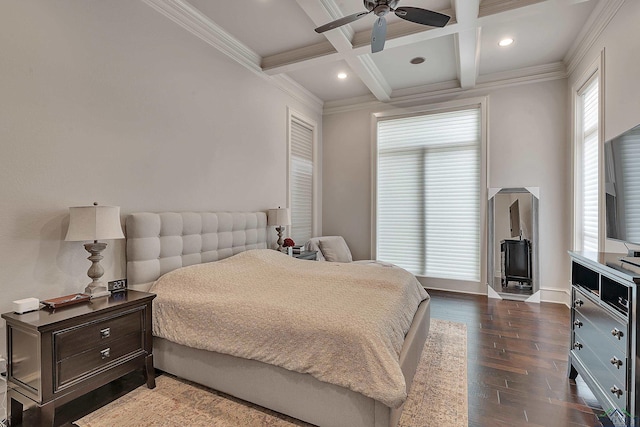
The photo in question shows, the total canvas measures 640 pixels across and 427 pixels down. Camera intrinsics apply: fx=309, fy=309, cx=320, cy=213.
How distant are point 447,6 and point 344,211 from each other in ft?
11.1

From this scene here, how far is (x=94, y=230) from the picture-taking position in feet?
6.58

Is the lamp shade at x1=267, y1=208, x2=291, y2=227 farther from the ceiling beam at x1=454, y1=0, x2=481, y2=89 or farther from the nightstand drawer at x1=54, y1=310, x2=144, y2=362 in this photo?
the ceiling beam at x1=454, y1=0, x2=481, y2=89

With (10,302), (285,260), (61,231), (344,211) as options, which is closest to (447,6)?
(285,260)

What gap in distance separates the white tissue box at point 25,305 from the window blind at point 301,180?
3227 millimetres

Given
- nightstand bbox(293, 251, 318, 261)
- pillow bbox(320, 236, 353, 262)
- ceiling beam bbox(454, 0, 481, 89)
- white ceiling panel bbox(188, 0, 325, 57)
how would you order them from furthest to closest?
pillow bbox(320, 236, 353, 262) → nightstand bbox(293, 251, 318, 261) → white ceiling panel bbox(188, 0, 325, 57) → ceiling beam bbox(454, 0, 481, 89)

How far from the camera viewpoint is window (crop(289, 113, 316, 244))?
16.2ft

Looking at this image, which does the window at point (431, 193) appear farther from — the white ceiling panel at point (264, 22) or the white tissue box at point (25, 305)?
the white tissue box at point (25, 305)

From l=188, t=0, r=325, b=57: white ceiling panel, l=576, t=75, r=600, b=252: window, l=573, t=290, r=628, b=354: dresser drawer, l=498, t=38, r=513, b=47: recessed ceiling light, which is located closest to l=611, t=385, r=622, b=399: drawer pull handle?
l=573, t=290, r=628, b=354: dresser drawer

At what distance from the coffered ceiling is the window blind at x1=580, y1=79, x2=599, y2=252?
0.59m

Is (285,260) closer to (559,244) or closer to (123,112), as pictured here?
(123,112)

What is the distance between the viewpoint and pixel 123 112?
8.28 ft

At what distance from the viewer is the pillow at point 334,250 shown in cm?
493

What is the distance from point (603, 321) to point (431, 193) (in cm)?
337

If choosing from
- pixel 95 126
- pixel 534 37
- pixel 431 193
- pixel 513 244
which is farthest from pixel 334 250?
pixel 534 37
